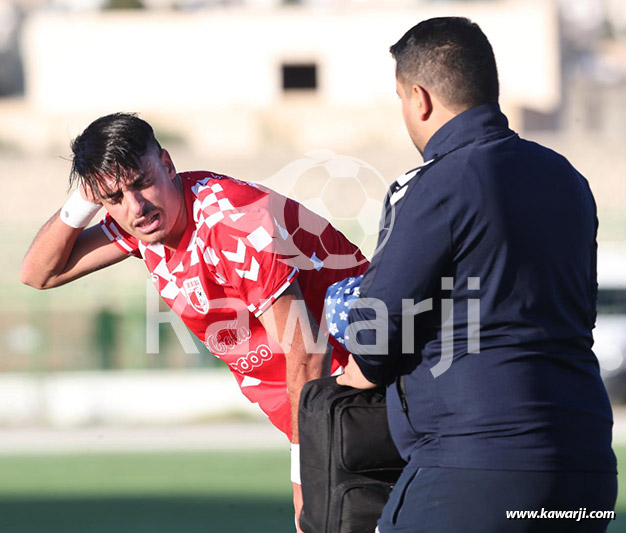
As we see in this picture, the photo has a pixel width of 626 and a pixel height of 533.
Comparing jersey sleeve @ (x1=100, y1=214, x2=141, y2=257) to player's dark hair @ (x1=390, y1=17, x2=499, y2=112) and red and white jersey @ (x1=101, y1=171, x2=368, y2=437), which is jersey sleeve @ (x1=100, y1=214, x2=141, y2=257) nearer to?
red and white jersey @ (x1=101, y1=171, x2=368, y2=437)

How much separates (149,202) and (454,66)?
1275 mm

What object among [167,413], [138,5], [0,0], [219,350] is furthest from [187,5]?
[219,350]

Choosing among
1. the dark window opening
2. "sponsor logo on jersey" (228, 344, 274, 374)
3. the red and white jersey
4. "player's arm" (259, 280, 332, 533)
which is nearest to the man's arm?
the red and white jersey

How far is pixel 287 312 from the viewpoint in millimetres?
3838

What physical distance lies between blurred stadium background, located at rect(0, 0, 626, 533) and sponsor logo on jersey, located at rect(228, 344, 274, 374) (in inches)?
69.1

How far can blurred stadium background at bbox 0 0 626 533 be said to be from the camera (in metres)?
10.8

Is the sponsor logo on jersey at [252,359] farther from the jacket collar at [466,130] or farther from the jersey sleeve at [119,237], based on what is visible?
the jacket collar at [466,130]

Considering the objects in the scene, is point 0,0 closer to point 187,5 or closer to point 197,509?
point 187,5

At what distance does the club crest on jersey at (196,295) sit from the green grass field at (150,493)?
441 centimetres

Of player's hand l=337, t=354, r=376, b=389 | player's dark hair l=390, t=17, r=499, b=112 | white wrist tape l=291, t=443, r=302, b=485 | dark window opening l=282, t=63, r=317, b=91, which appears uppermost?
dark window opening l=282, t=63, r=317, b=91

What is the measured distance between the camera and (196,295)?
13.3 ft

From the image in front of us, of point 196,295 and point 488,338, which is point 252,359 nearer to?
point 196,295

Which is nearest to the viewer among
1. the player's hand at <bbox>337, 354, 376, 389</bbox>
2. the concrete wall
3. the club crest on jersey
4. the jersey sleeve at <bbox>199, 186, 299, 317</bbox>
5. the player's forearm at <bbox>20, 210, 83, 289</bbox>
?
the player's hand at <bbox>337, 354, 376, 389</bbox>

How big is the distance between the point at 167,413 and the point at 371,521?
13772 mm
